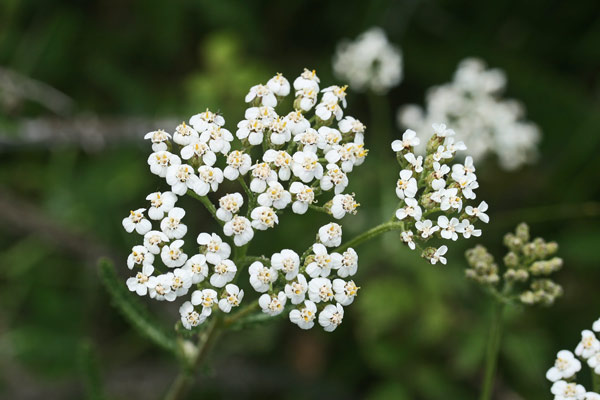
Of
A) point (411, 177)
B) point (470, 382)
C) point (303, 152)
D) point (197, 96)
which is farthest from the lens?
point (197, 96)

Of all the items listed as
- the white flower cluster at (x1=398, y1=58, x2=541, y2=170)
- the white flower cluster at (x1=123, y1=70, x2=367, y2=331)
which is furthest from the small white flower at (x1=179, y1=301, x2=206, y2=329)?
the white flower cluster at (x1=398, y1=58, x2=541, y2=170)

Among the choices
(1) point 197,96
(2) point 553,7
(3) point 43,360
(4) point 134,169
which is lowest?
(3) point 43,360

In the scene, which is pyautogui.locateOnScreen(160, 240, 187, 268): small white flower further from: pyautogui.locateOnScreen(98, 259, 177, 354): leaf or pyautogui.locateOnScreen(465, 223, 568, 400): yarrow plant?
pyautogui.locateOnScreen(465, 223, 568, 400): yarrow plant

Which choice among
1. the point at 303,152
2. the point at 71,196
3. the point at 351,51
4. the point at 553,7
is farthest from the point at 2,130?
the point at 553,7

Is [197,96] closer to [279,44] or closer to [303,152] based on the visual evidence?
[279,44]

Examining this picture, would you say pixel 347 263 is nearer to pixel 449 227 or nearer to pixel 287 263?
pixel 287 263

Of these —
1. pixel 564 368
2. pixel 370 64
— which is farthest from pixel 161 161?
pixel 370 64
